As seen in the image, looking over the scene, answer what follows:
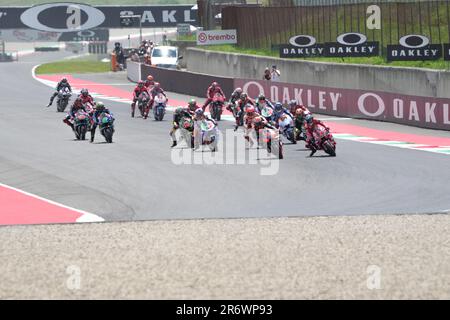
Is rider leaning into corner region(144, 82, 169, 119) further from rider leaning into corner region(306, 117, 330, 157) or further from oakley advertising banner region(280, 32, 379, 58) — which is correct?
rider leaning into corner region(306, 117, 330, 157)

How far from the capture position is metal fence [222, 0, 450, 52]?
45.0 meters

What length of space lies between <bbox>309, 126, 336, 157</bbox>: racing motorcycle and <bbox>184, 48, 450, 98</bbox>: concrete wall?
35.3ft

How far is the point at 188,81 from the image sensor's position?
52375mm

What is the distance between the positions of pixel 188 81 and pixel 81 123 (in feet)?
66.1

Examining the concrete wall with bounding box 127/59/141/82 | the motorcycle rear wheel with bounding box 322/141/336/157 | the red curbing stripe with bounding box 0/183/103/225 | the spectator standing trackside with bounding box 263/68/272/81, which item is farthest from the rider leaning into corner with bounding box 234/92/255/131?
the concrete wall with bounding box 127/59/141/82

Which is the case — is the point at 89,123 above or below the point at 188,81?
above

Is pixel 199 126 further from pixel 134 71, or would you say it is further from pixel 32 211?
pixel 134 71

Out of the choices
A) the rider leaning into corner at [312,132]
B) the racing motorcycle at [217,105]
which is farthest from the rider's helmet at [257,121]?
the racing motorcycle at [217,105]

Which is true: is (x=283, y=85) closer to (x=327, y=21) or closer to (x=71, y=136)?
(x=327, y=21)

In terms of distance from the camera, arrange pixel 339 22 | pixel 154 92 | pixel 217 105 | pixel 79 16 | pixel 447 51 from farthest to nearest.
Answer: pixel 79 16
pixel 339 22
pixel 447 51
pixel 154 92
pixel 217 105

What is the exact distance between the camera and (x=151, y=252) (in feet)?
49.9

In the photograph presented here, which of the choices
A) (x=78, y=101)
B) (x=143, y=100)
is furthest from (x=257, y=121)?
(x=143, y=100)

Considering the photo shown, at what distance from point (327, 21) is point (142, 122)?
1398 centimetres

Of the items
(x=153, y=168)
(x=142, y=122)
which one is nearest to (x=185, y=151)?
(x=153, y=168)
